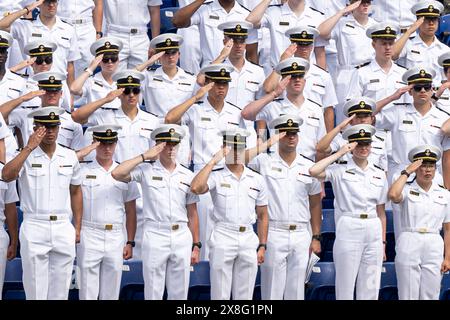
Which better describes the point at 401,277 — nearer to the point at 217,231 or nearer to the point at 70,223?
the point at 217,231

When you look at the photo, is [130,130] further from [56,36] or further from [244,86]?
[56,36]

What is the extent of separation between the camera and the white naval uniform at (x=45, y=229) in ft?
50.1

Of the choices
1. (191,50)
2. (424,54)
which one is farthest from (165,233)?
(424,54)

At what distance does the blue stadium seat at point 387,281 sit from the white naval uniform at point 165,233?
2.10 meters

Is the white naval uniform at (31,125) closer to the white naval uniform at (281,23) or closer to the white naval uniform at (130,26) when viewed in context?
the white naval uniform at (130,26)

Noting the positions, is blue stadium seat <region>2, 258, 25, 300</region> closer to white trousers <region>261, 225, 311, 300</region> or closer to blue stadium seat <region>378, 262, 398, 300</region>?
white trousers <region>261, 225, 311, 300</region>

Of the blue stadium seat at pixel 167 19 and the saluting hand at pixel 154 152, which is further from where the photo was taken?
the blue stadium seat at pixel 167 19

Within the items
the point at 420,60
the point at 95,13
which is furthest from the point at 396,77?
the point at 95,13

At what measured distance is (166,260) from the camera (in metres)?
15.6

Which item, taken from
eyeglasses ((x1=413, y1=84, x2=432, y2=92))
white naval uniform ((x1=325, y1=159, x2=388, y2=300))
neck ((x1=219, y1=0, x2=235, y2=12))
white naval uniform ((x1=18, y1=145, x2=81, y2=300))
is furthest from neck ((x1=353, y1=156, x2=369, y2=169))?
white naval uniform ((x1=18, y1=145, x2=81, y2=300))

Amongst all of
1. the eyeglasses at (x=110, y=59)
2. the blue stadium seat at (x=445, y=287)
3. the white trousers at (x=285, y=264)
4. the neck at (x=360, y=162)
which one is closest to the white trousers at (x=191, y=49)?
the eyeglasses at (x=110, y=59)

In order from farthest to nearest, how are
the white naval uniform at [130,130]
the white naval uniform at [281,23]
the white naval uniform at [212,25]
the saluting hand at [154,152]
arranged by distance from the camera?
1. the white naval uniform at [281,23]
2. the white naval uniform at [212,25]
3. the white naval uniform at [130,130]
4. the saluting hand at [154,152]

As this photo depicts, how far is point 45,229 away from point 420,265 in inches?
147

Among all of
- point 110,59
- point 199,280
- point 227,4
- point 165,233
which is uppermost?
point 227,4
